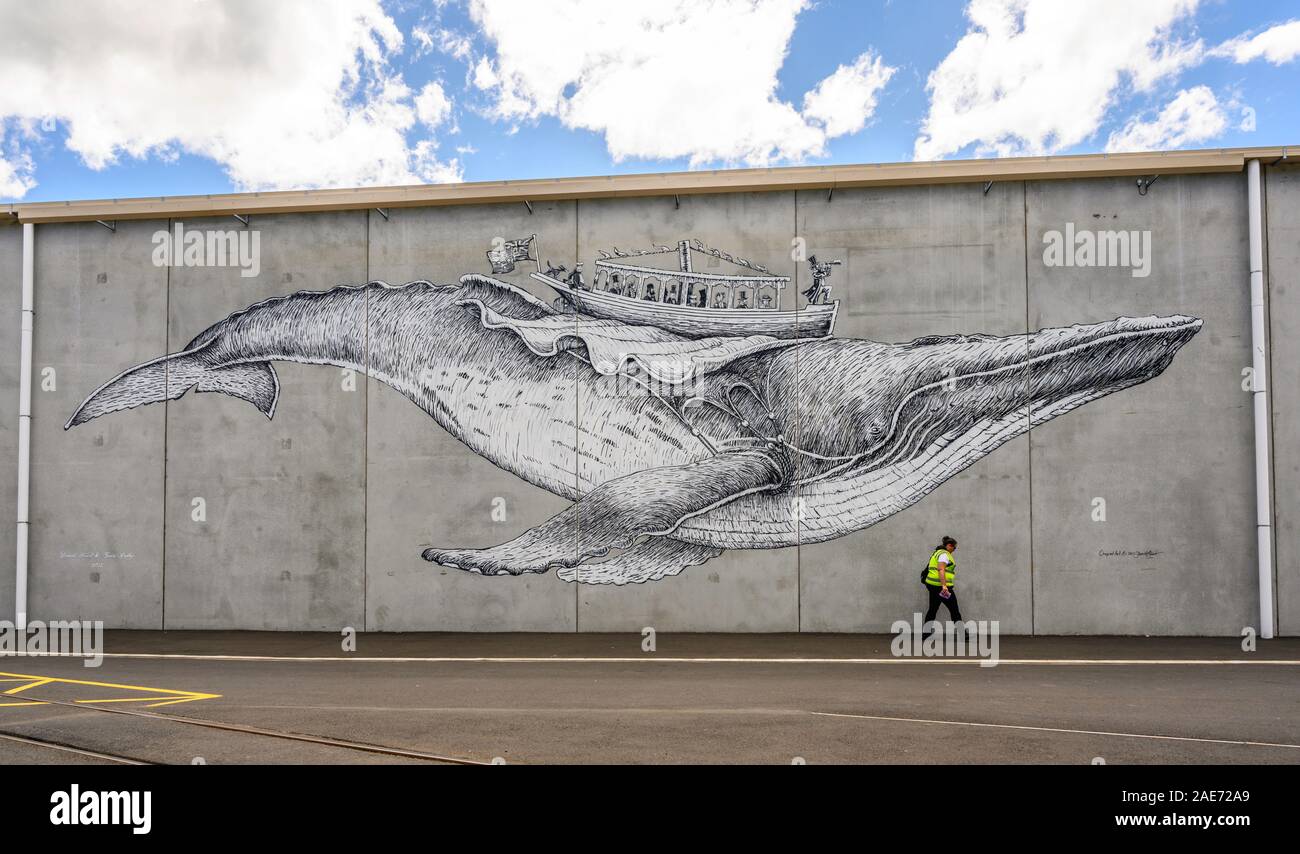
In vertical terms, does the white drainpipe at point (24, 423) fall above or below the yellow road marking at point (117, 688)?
above

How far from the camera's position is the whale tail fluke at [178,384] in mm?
17359

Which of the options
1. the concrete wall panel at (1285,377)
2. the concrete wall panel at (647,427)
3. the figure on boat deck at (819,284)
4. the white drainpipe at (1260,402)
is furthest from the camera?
the figure on boat deck at (819,284)

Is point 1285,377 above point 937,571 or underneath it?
above

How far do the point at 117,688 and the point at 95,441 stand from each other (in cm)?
868

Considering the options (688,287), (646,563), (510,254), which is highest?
(510,254)

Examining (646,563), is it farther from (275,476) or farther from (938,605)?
(275,476)

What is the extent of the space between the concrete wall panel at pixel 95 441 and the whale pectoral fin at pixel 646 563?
27.9 feet

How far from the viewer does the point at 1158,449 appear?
1549 centimetres

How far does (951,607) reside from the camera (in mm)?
14695

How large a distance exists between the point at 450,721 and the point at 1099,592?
11905 millimetres

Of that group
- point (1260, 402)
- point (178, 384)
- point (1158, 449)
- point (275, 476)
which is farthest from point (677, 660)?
point (178, 384)

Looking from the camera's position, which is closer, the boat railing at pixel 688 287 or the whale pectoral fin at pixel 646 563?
the whale pectoral fin at pixel 646 563
